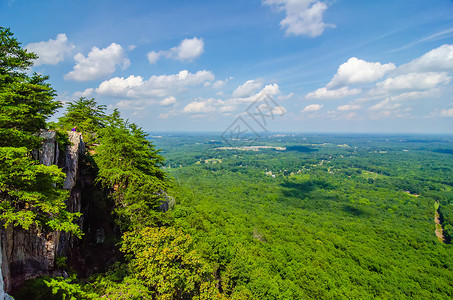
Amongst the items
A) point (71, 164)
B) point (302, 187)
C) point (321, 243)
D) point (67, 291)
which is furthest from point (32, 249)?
point (302, 187)

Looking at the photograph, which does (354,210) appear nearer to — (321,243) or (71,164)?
(321,243)

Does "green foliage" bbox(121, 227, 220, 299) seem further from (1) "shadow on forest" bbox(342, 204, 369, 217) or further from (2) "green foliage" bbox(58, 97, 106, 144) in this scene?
A: (1) "shadow on forest" bbox(342, 204, 369, 217)

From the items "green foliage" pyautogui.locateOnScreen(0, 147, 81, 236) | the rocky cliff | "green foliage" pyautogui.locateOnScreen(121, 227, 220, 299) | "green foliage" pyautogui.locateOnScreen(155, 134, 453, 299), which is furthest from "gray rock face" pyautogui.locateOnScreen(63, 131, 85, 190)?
"green foliage" pyautogui.locateOnScreen(155, 134, 453, 299)

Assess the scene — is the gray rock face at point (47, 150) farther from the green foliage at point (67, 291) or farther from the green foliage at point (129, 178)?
the green foliage at point (67, 291)

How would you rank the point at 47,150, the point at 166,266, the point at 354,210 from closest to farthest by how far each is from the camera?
the point at 47,150 → the point at 166,266 → the point at 354,210

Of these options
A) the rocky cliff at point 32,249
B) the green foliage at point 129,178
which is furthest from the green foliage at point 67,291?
the green foliage at point 129,178

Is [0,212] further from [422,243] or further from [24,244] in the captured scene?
[422,243]
